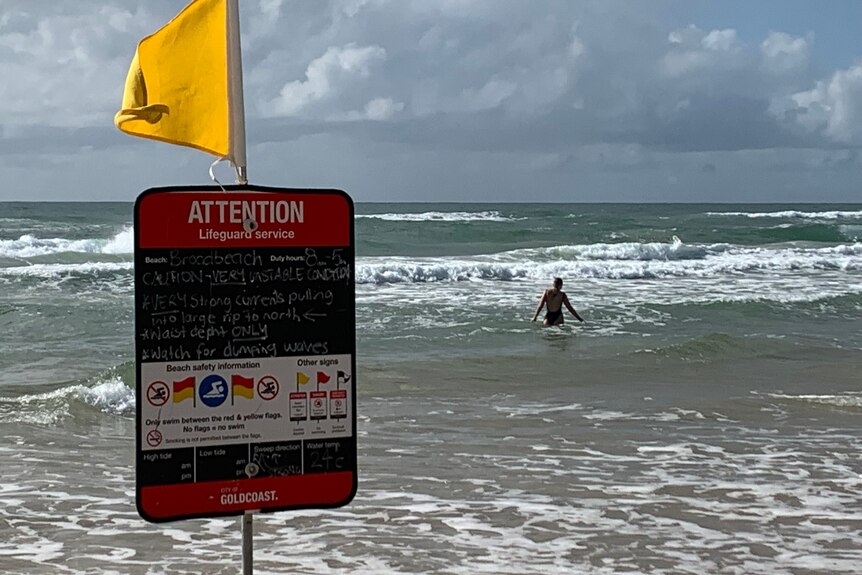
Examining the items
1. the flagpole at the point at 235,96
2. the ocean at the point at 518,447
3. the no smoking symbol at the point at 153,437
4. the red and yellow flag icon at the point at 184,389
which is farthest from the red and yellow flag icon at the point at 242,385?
the ocean at the point at 518,447

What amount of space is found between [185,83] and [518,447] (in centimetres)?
536

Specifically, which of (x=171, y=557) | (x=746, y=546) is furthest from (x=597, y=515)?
(x=171, y=557)

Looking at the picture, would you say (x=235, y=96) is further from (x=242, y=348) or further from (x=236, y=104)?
(x=242, y=348)

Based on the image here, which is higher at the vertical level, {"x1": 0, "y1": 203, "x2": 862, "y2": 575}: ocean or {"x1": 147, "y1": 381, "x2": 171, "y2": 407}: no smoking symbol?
{"x1": 147, "y1": 381, "x2": 171, "y2": 407}: no smoking symbol

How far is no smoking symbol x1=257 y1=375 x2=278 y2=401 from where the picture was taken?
315 cm

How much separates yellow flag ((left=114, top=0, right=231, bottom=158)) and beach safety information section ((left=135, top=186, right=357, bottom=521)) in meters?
0.31

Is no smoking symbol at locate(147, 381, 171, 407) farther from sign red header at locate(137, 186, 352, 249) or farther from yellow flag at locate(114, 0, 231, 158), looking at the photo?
yellow flag at locate(114, 0, 231, 158)

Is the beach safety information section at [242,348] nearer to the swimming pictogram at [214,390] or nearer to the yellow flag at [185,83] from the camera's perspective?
the swimming pictogram at [214,390]

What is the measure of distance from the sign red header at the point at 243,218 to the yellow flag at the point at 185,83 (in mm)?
258

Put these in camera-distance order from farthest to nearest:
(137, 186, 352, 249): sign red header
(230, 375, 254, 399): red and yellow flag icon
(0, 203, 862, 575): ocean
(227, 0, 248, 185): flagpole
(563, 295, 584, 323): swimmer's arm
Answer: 1. (563, 295, 584, 323): swimmer's arm
2. (0, 203, 862, 575): ocean
3. (227, 0, 248, 185): flagpole
4. (230, 375, 254, 399): red and yellow flag icon
5. (137, 186, 352, 249): sign red header

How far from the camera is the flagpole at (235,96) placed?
3.23 m

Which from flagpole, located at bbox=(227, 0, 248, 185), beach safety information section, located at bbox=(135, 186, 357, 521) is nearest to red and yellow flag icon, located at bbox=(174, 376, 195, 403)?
beach safety information section, located at bbox=(135, 186, 357, 521)

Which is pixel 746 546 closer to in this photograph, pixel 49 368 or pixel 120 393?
pixel 120 393

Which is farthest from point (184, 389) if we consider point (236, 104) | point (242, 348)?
point (236, 104)
